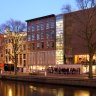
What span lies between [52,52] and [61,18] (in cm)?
1200

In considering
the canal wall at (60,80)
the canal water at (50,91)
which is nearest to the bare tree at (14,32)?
the canal wall at (60,80)

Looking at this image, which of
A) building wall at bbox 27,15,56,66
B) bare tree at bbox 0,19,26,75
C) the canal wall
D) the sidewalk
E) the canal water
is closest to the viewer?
the canal water

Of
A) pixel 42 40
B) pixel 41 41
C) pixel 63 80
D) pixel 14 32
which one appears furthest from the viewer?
pixel 41 41

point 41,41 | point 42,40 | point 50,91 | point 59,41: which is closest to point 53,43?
point 59,41

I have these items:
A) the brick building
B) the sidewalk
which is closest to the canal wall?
the sidewalk

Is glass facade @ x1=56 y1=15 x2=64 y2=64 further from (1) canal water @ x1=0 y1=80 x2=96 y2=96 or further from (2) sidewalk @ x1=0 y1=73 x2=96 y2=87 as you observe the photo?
(1) canal water @ x1=0 y1=80 x2=96 y2=96

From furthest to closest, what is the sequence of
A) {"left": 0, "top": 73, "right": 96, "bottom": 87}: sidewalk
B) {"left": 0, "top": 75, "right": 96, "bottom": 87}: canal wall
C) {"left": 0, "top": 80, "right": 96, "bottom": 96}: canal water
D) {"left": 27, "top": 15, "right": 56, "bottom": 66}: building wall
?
{"left": 27, "top": 15, "right": 56, "bottom": 66}: building wall < {"left": 0, "top": 73, "right": 96, "bottom": 87}: sidewalk < {"left": 0, "top": 75, "right": 96, "bottom": 87}: canal wall < {"left": 0, "top": 80, "right": 96, "bottom": 96}: canal water

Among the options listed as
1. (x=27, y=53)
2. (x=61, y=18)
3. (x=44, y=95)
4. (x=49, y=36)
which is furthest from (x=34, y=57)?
(x=44, y=95)

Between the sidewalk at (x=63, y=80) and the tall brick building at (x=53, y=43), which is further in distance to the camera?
the tall brick building at (x=53, y=43)

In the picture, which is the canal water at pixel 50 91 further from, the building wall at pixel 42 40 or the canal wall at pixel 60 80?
the building wall at pixel 42 40

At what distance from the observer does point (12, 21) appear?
10775 cm

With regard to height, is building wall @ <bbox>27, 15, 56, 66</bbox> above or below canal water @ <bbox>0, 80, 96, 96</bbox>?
above

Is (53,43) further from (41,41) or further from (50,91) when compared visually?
(50,91)

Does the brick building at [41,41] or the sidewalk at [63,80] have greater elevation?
the brick building at [41,41]
